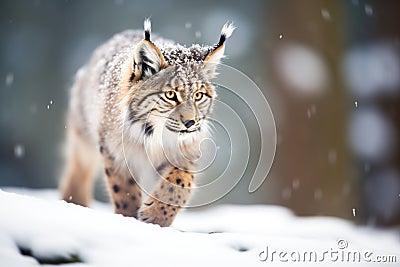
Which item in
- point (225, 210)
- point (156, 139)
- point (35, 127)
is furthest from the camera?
point (35, 127)

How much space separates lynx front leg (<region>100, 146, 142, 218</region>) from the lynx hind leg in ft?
3.45

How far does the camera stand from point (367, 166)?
17.5ft

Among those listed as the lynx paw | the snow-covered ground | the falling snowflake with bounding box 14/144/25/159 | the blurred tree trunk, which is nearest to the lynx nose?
the lynx paw

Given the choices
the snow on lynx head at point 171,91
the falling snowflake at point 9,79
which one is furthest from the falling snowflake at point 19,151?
the snow on lynx head at point 171,91

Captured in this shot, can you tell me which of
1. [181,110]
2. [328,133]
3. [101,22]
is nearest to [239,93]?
[328,133]

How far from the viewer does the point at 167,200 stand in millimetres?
3568

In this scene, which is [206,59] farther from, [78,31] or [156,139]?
[78,31]

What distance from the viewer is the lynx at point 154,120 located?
11.5ft

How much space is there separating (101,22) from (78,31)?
323 millimetres

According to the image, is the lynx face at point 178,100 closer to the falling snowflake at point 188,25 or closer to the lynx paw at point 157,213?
the lynx paw at point 157,213

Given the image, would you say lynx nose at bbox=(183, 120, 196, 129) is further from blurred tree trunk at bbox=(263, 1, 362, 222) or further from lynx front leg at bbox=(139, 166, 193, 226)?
blurred tree trunk at bbox=(263, 1, 362, 222)

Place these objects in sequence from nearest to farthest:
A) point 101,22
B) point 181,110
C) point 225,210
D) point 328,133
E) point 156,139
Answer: point 181,110 < point 156,139 < point 328,133 < point 225,210 < point 101,22
